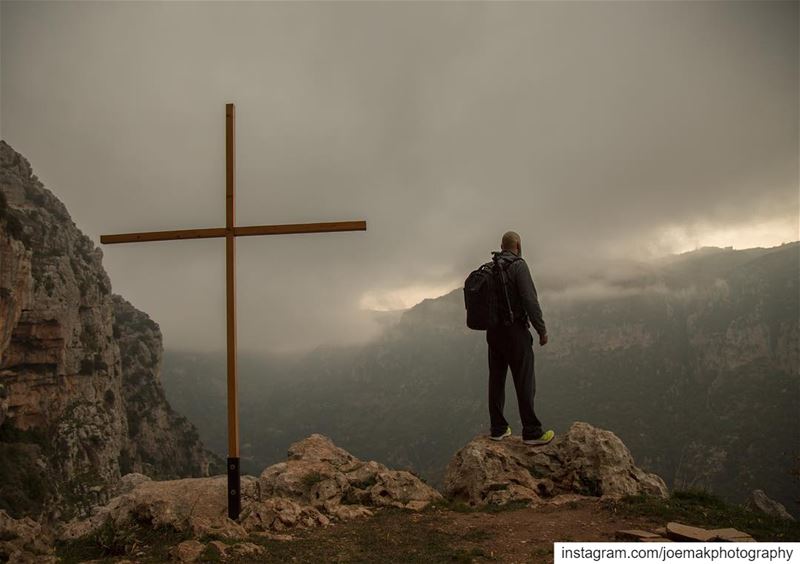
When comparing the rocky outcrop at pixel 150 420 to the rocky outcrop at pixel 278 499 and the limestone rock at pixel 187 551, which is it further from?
the limestone rock at pixel 187 551

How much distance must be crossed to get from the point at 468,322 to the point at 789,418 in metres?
169

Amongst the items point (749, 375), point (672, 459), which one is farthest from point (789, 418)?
point (749, 375)

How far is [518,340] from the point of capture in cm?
970

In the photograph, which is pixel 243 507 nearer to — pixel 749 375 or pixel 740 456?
pixel 740 456

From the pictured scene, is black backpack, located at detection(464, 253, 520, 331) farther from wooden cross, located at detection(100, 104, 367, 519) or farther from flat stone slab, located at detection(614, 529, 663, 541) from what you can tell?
flat stone slab, located at detection(614, 529, 663, 541)

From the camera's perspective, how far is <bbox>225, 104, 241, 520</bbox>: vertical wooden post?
8.45 m

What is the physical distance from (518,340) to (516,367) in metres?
0.55

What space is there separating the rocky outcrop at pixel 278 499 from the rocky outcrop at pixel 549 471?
87 cm

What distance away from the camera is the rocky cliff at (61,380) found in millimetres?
68312

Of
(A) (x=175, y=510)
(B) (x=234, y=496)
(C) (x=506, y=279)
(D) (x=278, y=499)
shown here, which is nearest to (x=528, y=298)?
(C) (x=506, y=279)

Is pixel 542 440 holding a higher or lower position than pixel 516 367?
lower

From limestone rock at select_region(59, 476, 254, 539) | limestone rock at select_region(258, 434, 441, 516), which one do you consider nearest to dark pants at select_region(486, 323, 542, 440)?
limestone rock at select_region(258, 434, 441, 516)

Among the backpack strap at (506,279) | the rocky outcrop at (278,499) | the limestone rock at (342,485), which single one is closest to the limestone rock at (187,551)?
the rocky outcrop at (278,499)

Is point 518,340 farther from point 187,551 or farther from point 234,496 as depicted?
point 187,551
